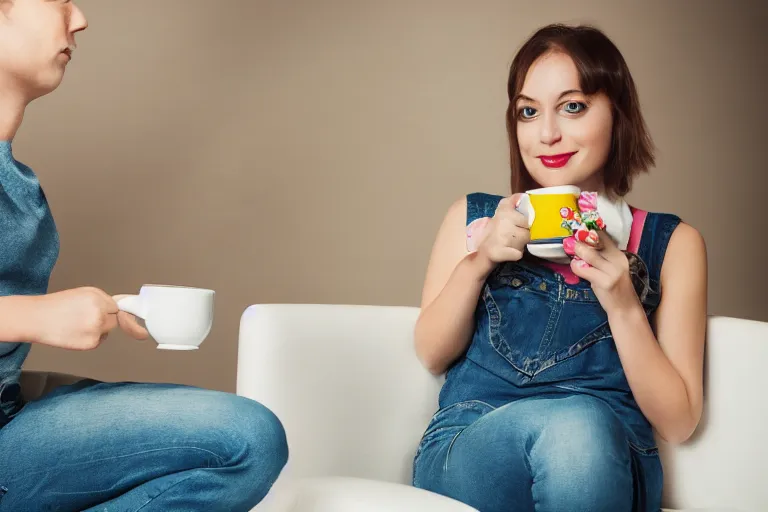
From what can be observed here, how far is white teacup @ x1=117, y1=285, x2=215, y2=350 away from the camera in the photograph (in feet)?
3.34

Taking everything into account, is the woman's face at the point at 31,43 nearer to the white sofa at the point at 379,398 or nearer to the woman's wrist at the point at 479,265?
the white sofa at the point at 379,398

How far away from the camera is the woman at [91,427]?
100 cm

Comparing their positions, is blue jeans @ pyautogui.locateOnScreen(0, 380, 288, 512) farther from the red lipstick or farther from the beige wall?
the beige wall

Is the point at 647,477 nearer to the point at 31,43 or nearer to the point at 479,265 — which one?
the point at 479,265

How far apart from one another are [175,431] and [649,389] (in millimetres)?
754

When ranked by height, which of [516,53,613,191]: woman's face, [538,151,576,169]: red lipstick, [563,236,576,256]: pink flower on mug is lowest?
[563,236,576,256]: pink flower on mug

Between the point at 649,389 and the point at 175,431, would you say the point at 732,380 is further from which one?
the point at 175,431

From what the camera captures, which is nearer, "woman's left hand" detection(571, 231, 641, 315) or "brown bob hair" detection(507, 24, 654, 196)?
"woman's left hand" detection(571, 231, 641, 315)

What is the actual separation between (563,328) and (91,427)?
30.9 inches

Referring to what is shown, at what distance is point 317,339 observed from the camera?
144cm

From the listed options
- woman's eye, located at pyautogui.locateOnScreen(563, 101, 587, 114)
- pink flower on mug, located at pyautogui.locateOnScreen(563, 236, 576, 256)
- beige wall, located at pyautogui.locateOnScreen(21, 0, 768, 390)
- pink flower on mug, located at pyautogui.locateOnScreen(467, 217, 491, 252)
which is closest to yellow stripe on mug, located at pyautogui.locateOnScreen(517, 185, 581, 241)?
pink flower on mug, located at pyautogui.locateOnScreen(563, 236, 576, 256)

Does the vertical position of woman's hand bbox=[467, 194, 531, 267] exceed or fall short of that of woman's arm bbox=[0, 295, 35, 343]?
it exceeds it

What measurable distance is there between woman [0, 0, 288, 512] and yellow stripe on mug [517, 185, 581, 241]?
0.53 m

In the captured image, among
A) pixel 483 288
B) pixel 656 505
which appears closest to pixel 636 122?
pixel 483 288
